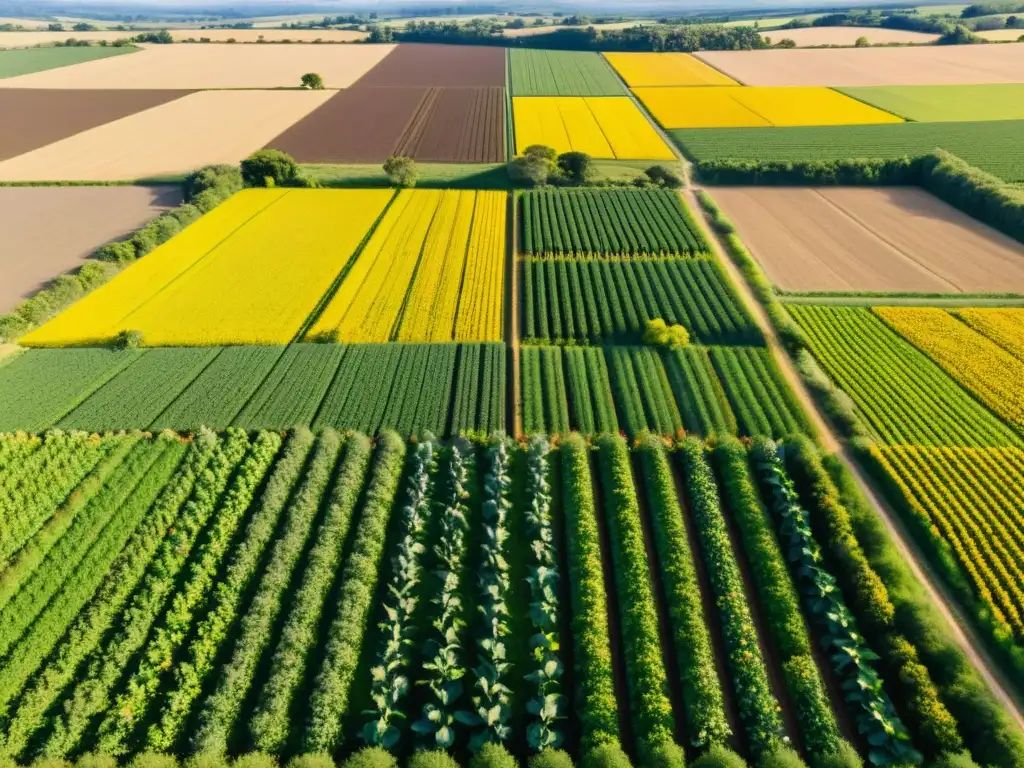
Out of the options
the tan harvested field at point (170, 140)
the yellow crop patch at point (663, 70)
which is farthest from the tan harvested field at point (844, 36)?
the tan harvested field at point (170, 140)

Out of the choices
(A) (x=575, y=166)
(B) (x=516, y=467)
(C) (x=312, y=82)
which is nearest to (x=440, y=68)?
(C) (x=312, y=82)

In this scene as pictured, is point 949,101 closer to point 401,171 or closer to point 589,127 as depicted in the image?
point 589,127

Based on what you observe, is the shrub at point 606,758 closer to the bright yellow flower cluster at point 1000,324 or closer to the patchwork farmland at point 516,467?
the patchwork farmland at point 516,467

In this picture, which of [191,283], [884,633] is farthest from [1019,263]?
[191,283]

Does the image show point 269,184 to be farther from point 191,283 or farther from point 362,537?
point 362,537

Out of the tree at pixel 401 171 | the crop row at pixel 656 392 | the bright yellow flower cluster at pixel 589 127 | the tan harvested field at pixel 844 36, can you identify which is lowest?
the crop row at pixel 656 392

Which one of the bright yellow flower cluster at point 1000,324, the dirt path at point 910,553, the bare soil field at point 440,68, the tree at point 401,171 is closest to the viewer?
the dirt path at point 910,553
